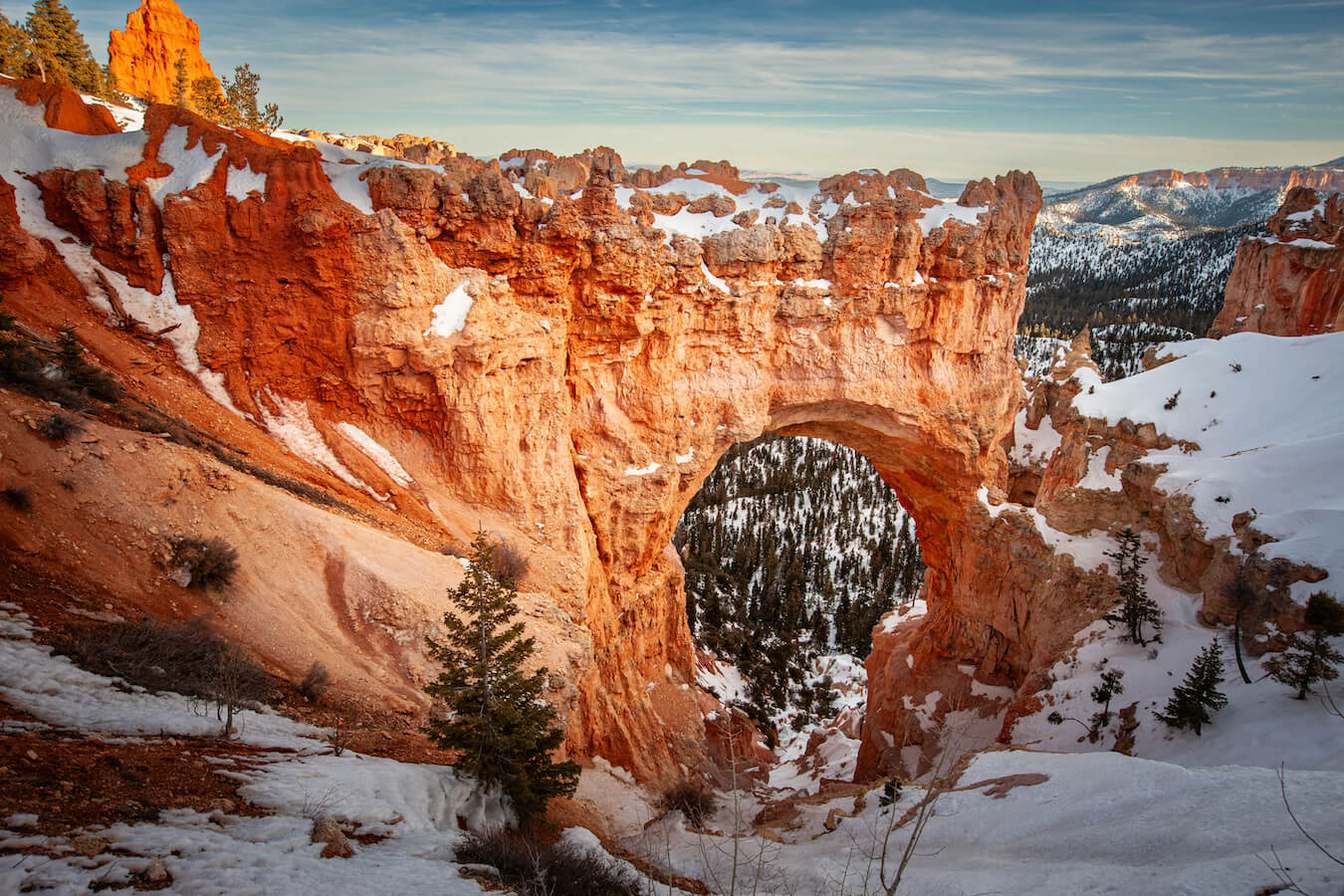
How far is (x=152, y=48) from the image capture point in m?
58.0

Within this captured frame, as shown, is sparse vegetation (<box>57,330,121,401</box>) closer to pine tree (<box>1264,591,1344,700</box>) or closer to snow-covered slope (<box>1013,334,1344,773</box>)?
snow-covered slope (<box>1013,334,1344,773</box>)

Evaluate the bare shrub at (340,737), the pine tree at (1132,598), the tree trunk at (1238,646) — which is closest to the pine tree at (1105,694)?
the pine tree at (1132,598)

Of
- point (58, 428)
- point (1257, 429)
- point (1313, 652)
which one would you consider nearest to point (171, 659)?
point (58, 428)

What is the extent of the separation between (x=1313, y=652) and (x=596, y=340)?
1855 cm

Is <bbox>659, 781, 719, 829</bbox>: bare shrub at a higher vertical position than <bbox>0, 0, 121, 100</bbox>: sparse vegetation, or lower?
lower

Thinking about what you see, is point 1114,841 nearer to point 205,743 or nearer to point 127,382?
point 205,743

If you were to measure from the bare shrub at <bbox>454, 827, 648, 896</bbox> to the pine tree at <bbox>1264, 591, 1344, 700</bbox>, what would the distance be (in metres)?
13.3

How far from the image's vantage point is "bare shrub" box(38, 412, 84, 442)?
1137 cm

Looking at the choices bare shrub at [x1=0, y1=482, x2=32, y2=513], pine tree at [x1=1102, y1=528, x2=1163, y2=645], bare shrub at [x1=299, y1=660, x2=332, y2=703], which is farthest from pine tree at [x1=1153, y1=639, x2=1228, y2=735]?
bare shrub at [x1=0, y1=482, x2=32, y2=513]

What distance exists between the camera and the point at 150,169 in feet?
54.1

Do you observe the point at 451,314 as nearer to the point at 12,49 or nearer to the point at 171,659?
→ the point at 171,659

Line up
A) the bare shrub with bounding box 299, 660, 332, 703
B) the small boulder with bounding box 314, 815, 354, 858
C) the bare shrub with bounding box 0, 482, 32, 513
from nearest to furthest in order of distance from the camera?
the small boulder with bounding box 314, 815, 354, 858 → the bare shrub with bounding box 0, 482, 32, 513 → the bare shrub with bounding box 299, 660, 332, 703

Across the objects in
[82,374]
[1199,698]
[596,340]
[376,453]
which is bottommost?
[1199,698]

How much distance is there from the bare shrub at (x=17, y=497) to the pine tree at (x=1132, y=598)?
23.7 metres
